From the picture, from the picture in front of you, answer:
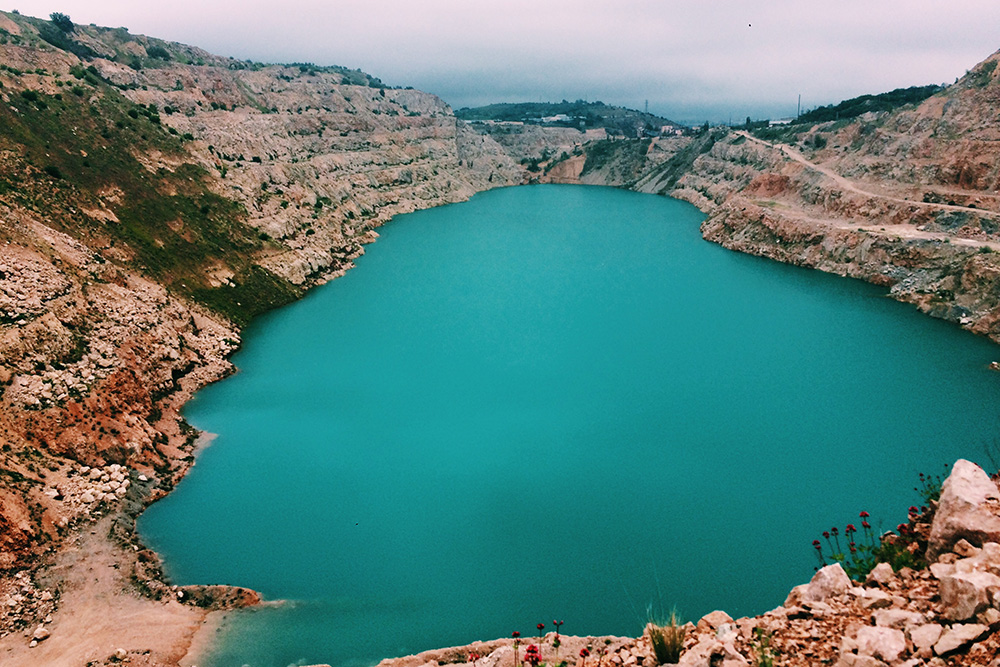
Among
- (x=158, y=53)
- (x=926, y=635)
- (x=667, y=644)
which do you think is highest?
(x=158, y=53)

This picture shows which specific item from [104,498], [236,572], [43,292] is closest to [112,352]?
[43,292]

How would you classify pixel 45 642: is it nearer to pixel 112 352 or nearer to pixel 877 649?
pixel 112 352

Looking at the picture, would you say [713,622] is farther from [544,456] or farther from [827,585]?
[544,456]

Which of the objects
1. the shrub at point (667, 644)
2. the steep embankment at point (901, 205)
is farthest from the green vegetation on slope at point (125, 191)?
the steep embankment at point (901, 205)

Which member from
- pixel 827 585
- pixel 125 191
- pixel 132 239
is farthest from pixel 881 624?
pixel 125 191

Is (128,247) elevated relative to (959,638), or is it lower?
elevated

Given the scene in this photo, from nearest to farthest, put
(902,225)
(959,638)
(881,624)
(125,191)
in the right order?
1. (959,638)
2. (881,624)
3. (125,191)
4. (902,225)

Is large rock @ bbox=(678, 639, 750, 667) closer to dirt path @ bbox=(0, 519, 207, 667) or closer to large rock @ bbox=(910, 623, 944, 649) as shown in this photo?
large rock @ bbox=(910, 623, 944, 649)
